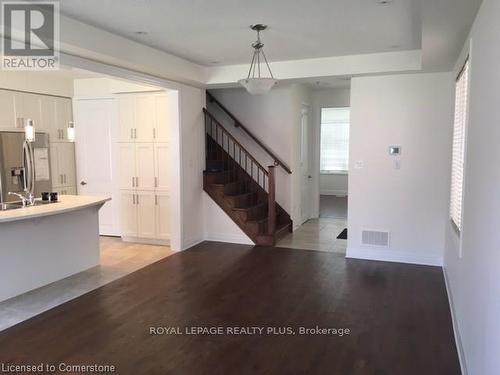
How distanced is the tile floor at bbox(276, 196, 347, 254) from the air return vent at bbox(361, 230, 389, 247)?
0.45m

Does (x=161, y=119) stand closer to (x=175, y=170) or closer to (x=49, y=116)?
(x=175, y=170)

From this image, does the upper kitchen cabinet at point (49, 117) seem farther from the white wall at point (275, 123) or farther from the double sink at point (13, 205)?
the white wall at point (275, 123)

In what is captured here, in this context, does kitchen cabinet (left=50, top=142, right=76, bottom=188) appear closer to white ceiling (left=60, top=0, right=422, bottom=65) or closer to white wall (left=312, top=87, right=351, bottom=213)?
white ceiling (left=60, top=0, right=422, bottom=65)

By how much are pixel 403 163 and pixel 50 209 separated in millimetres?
4217

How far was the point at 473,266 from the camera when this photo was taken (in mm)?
2424

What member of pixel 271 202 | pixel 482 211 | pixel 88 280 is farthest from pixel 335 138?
pixel 482 211

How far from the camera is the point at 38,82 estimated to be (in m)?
6.03

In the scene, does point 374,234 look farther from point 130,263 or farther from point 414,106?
point 130,263

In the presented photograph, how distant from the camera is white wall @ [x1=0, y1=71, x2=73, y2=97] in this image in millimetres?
5602

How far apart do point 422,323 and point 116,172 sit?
4.92 meters

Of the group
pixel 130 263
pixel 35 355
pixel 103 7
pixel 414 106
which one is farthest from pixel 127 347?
pixel 414 106

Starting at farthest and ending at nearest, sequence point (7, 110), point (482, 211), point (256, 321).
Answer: point (7, 110), point (256, 321), point (482, 211)

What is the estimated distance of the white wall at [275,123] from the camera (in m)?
6.68

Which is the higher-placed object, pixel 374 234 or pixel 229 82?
pixel 229 82
